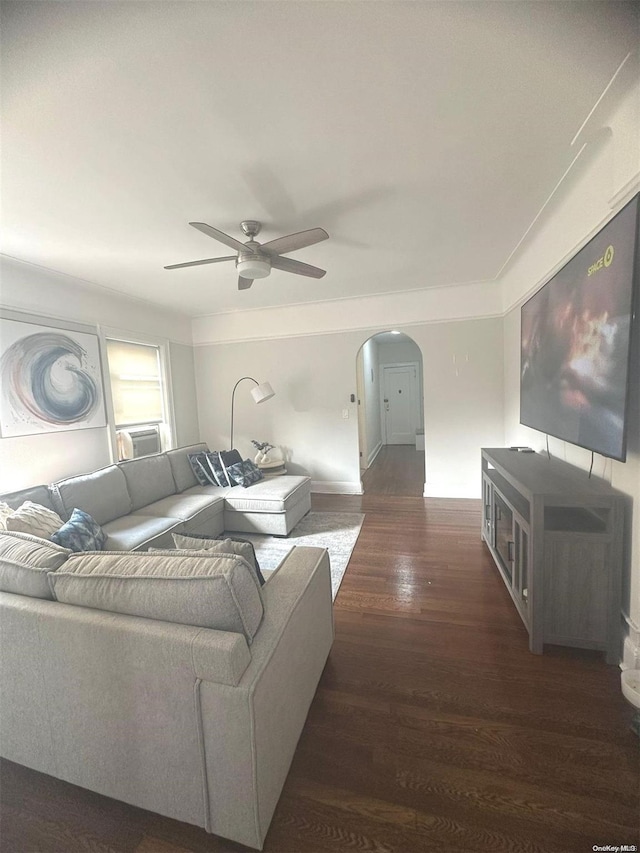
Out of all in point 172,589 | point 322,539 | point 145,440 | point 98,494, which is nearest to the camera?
point 172,589

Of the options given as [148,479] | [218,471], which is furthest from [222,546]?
[218,471]

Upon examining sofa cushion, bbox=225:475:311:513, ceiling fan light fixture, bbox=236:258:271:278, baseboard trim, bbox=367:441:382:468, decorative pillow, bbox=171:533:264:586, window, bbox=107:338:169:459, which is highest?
ceiling fan light fixture, bbox=236:258:271:278

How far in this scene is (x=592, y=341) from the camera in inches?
63.8

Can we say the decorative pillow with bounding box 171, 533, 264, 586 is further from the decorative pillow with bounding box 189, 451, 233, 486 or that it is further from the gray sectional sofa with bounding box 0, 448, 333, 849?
the decorative pillow with bounding box 189, 451, 233, 486

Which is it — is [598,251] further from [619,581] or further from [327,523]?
[327,523]

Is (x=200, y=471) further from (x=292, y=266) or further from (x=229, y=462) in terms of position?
(x=292, y=266)

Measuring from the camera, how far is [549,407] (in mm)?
2191

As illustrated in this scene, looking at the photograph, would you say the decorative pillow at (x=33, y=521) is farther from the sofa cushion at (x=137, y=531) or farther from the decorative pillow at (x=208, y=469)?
the decorative pillow at (x=208, y=469)

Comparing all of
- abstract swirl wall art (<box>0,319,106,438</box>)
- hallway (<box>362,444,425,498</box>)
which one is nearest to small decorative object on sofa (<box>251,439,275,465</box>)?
hallway (<box>362,444,425,498</box>)

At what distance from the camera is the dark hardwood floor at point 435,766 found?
1.02 meters

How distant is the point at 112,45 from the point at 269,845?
264 cm

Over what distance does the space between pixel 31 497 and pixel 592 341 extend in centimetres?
364

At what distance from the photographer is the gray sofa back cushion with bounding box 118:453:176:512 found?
307 centimetres

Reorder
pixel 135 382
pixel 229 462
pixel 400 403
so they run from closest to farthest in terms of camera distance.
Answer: pixel 229 462
pixel 135 382
pixel 400 403
